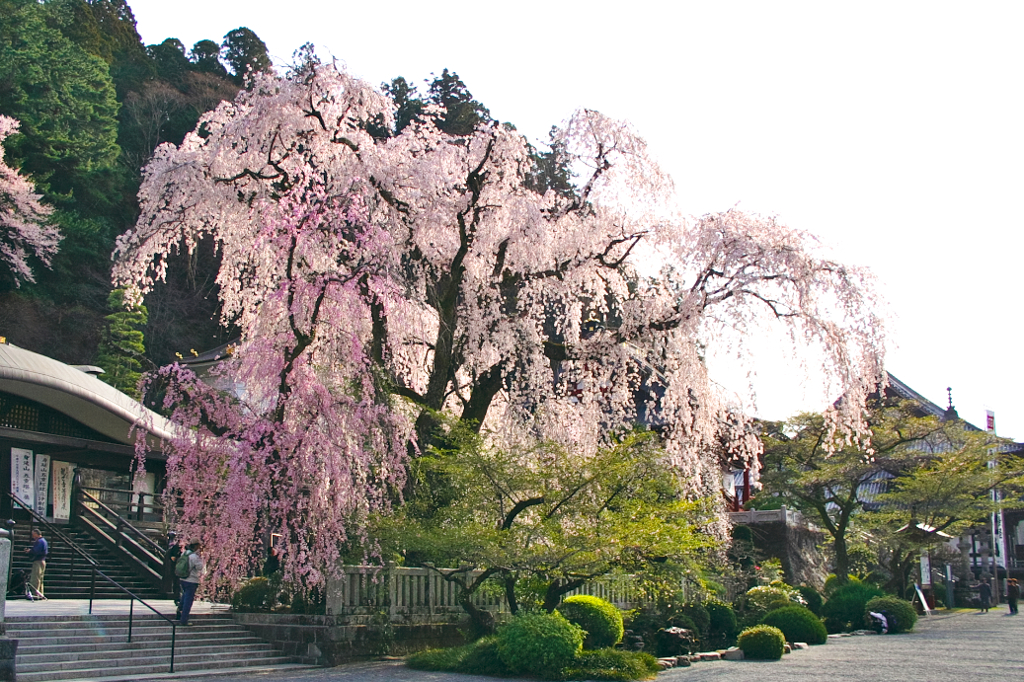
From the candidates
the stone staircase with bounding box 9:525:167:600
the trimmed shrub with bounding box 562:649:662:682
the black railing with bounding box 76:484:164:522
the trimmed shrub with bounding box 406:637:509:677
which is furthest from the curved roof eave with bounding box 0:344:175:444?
the trimmed shrub with bounding box 562:649:662:682

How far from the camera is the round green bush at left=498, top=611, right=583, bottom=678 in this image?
569 inches

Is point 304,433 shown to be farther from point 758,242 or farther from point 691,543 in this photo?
point 758,242

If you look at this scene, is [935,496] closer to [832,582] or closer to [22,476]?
[832,582]

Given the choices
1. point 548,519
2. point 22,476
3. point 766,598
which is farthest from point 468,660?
point 22,476

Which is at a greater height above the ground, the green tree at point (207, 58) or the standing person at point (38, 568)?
the green tree at point (207, 58)

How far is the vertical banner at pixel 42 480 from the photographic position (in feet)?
91.8

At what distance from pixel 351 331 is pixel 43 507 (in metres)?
16.8

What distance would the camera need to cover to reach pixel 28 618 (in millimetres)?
14641

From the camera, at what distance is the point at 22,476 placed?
27.5 metres

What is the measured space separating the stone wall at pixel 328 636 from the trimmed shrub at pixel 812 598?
1640 cm

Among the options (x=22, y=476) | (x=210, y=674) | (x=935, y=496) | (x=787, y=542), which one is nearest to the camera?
(x=210, y=674)

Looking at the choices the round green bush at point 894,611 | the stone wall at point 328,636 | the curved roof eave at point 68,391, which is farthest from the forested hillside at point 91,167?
the round green bush at point 894,611

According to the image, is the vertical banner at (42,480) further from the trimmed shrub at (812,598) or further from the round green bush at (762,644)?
the trimmed shrub at (812,598)

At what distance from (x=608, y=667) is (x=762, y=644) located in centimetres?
564
